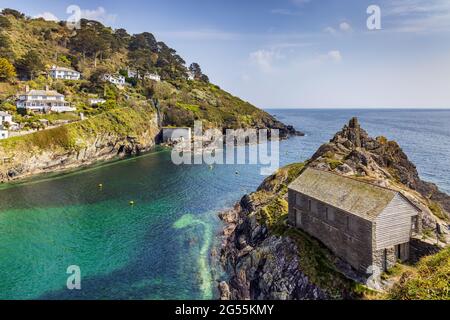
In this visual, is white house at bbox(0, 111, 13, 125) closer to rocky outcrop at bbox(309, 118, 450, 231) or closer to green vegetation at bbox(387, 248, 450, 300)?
rocky outcrop at bbox(309, 118, 450, 231)

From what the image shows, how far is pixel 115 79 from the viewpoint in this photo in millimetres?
142625

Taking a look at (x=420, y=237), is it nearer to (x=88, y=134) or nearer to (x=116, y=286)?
(x=116, y=286)

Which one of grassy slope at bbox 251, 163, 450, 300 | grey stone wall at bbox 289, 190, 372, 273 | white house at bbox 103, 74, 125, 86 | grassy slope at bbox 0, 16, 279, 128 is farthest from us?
grassy slope at bbox 0, 16, 279, 128

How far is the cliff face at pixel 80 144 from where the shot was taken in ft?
259

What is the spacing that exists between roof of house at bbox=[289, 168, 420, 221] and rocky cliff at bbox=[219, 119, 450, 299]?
464cm

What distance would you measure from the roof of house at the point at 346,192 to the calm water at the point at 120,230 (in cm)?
1475

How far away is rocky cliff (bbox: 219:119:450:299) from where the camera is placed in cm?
2792

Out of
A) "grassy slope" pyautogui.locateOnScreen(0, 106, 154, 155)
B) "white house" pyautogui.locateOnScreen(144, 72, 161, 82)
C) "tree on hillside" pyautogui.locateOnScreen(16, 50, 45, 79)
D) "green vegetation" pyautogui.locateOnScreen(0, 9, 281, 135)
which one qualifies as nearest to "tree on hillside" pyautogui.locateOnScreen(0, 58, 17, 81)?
"green vegetation" pyautogui.locateOnScreen(0, 9, 281, 135)

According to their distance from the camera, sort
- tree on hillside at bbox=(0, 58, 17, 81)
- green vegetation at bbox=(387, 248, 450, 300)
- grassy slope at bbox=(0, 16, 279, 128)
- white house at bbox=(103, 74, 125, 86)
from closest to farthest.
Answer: green vegetation at bbox=(387, 248, 450, 300), tree on hillside at bbox=(0, 58, 17, 81), white house at bbox=(103, 74, 125, 86), grassy slope at bbox=(0, 16, 279, 128)

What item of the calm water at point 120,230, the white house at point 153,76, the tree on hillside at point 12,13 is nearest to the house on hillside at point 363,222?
the calm water at point 120,230

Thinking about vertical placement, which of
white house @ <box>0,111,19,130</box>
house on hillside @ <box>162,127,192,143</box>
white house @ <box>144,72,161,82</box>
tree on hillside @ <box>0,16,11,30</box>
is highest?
tree on hillside @ <box>0,16,11,30</box>

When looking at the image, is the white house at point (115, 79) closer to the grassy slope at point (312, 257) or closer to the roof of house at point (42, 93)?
the roof of house at point (42, 93)

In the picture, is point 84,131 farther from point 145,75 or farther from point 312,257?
point 312,257

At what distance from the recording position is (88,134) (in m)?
97.6
